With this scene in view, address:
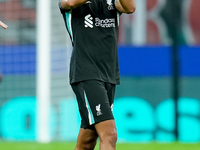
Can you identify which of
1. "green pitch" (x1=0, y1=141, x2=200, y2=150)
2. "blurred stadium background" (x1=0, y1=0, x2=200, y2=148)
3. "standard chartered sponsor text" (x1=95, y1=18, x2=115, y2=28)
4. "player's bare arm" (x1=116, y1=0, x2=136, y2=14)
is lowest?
"green pitch" (x1=0, y1=141, x2=200, y2=150)

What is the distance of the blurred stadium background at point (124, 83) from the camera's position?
9445mm

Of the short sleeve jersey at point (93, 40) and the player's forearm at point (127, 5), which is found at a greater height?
the player's forearm at point (127, 5)

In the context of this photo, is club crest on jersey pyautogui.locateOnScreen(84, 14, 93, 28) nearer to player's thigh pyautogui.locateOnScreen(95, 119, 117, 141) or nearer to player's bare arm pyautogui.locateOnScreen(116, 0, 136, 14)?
player's bare arm pyautogui.locateOnScreen(116, 0, 136, 14)

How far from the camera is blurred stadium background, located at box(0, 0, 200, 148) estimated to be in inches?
372

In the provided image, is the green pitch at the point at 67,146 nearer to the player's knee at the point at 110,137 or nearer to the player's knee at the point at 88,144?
the player's knee at the point at 88,144

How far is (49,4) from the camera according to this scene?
9328 mm

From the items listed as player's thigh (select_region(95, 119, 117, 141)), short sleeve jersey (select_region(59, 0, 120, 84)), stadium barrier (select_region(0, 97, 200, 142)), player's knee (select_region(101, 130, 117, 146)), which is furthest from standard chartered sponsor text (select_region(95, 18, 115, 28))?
stadium barrier (select_region(0, 97, 200, 142))

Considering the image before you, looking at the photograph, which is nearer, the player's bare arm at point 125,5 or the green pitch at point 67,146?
the player's bare arm at point 125,5

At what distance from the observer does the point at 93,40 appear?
13.9 ft

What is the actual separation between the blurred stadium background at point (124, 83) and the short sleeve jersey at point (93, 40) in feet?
16.1

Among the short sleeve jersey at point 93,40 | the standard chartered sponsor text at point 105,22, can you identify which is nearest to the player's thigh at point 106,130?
the short sleeve jersey at point 93,40

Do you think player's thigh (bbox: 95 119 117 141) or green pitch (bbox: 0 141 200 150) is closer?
player's thigh (bbox: 95 119 117 141)

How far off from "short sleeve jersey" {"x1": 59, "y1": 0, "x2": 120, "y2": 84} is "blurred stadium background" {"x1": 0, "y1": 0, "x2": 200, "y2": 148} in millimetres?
4912

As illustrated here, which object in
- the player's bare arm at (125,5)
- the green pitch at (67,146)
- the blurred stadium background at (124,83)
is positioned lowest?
the green pitch at (67,146)
